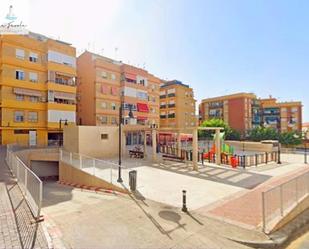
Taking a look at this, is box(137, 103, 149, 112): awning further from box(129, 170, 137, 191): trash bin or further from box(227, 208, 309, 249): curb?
box(227, 208, 309, 249): curb

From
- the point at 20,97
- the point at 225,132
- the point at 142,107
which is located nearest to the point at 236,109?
the point at 225,132

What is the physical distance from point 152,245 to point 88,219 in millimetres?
2575

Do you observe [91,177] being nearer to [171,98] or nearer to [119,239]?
[119,239]

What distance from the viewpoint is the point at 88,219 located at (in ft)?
24.1

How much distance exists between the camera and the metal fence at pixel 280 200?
299 inches

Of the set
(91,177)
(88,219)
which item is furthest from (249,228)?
(91,177)

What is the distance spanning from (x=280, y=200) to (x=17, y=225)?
9.29 meters

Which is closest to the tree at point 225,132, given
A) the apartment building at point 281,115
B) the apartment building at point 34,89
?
the apartment building at point 281,115

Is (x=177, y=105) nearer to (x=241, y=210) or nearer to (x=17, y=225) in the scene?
(x=241, y=210)

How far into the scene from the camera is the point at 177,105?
54.6 metres

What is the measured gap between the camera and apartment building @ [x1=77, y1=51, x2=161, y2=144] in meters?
37.1

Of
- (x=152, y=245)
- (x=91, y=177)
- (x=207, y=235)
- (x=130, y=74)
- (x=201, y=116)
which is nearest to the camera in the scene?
(x=152, y=245)

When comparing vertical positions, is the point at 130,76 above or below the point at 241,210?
above

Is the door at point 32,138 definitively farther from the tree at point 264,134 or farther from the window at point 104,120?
the tree at point 264,134
